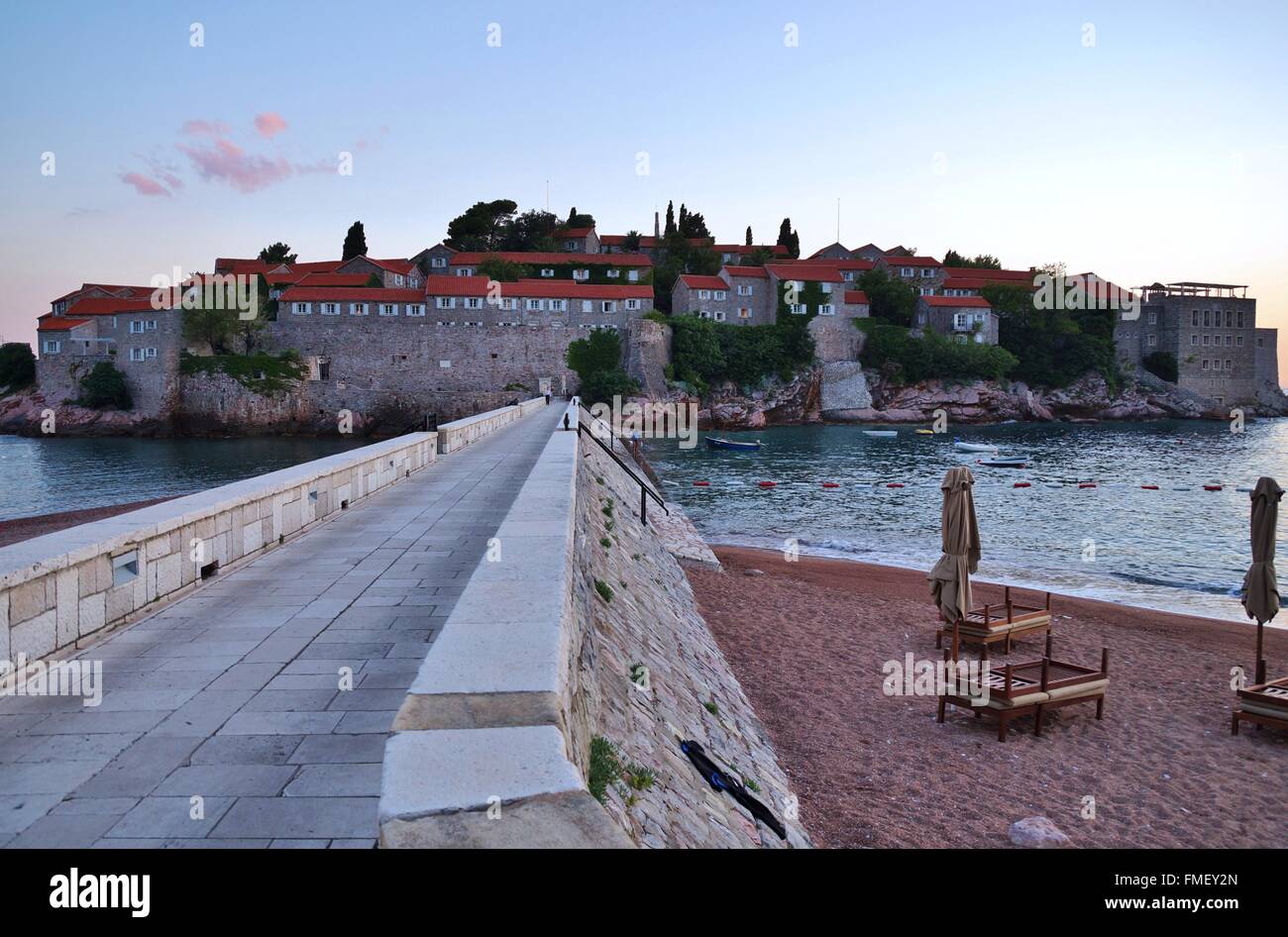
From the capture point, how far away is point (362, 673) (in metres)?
5.54

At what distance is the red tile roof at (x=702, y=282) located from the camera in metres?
82.8

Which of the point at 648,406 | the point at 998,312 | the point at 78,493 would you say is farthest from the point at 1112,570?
the point at 998,312

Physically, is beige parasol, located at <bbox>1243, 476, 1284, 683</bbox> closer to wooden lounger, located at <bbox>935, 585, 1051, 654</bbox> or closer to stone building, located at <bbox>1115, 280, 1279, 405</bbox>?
wooden lounger, located at <bbox>935, 585, 1051, 654</bbox>

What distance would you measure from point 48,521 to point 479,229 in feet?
256

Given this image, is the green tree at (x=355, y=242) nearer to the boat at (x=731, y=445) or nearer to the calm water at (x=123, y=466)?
the calm water at (x=123, y=466)

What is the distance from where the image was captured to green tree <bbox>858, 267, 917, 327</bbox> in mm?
89562

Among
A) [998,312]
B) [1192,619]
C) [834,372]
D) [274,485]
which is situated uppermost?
[998,312]

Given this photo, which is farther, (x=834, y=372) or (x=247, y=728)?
(x=834, y=372)

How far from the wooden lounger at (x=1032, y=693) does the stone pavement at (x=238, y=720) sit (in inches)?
260

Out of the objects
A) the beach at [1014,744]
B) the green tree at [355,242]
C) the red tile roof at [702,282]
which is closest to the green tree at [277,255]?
the green tree at [355,242]

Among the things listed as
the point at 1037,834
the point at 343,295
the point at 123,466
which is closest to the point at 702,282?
the point at 343,295

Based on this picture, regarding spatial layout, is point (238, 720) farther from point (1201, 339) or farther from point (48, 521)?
point (1201, 339)
